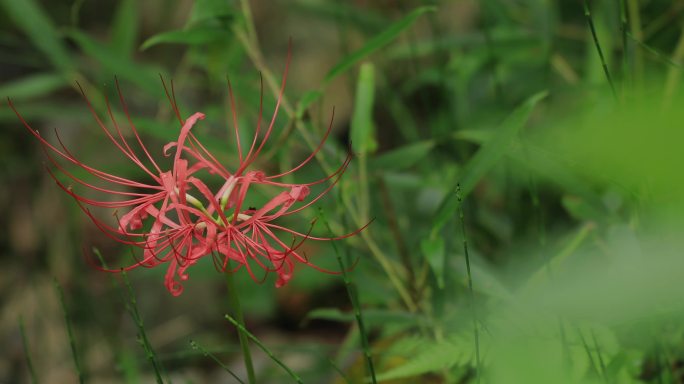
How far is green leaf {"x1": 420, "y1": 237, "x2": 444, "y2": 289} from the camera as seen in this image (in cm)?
89

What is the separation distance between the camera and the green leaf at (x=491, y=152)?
82 centimetres

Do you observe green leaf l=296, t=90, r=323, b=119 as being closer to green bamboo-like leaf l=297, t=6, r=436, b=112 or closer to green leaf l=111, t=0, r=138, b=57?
green bamboo-like leaf l=297, t=6, r=436, b=112

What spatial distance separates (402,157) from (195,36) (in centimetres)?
30

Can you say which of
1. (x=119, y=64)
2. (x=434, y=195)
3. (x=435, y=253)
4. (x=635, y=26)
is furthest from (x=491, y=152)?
(x=119, y=64)

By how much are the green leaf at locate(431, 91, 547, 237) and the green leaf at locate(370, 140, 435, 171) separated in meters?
0.13

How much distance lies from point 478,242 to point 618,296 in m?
0.95

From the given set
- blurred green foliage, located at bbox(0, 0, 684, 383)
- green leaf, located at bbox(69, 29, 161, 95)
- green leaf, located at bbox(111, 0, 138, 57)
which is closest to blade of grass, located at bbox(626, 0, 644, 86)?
blurred green foliage, located at bbox(0, 0, 684, 383)

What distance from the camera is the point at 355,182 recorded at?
40.4 inches

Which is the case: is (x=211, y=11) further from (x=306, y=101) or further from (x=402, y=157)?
(x=402, y=157)

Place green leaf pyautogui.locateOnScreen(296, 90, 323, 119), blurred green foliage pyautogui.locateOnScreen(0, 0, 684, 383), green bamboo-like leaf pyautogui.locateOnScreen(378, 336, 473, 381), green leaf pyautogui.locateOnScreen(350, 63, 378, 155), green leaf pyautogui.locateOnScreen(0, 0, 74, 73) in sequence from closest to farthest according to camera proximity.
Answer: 1. blurred green foliage pyautogui.locateOnScreen(0, 0, 684, 383)
2. green bamboo-like leaf pyautogui.locateOnScreen(378, 336, 473, 381)
3. green leaf pyautogui.locateOnScreen(296, 90, 323, 119)
4. green leaf pyautogui.locateOnScreen(350, 63, 378, 155)
5. green leaf pyautogui.locateOnScreen(0, 0, 74, 73)

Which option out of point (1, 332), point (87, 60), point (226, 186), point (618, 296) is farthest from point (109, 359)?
point (618, 296)

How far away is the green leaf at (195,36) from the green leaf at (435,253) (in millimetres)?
373

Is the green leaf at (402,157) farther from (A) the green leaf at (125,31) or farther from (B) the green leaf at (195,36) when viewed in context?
(A) the green leaf at (125,31)

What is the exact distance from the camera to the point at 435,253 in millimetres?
898
